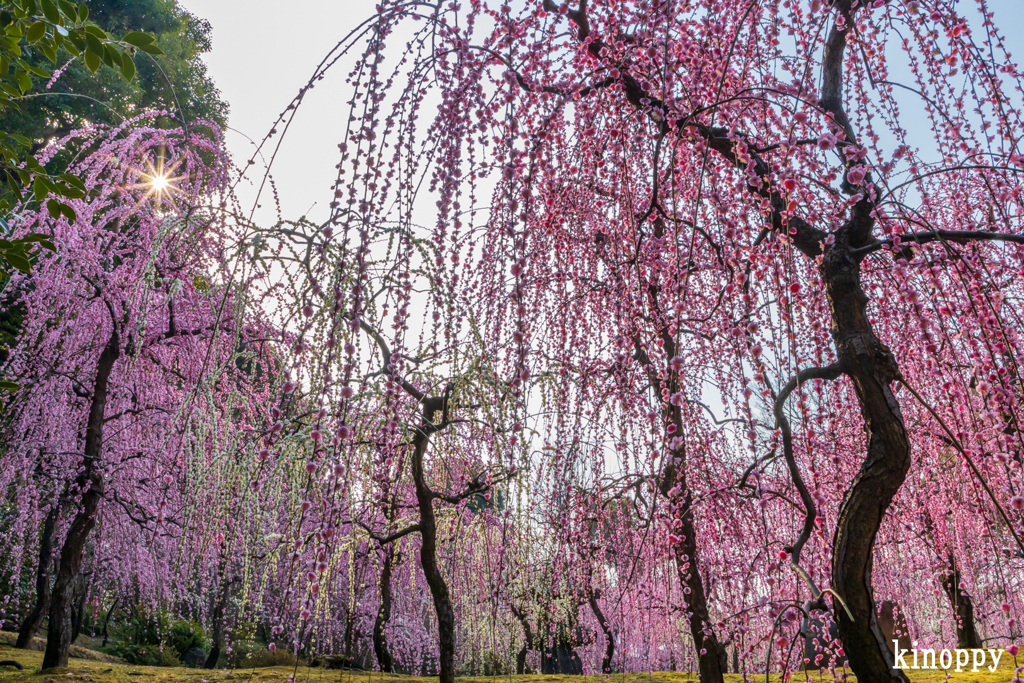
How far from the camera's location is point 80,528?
4625 millimetres

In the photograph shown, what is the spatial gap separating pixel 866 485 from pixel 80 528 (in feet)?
16.8

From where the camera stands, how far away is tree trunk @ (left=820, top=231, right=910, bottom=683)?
8.21ft

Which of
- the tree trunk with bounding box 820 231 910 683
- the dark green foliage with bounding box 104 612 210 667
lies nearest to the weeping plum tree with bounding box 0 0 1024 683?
the tree trunk with bounding box 820 231 910 683

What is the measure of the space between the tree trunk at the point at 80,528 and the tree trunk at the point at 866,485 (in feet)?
16.1

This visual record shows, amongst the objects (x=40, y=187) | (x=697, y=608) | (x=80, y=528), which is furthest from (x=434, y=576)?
(x=40, y=187)

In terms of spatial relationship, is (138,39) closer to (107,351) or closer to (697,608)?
(107,351)

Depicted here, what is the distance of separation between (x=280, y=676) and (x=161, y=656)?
229 inches

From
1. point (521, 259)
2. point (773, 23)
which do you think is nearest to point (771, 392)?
point (521, 259)

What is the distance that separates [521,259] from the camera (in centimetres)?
201

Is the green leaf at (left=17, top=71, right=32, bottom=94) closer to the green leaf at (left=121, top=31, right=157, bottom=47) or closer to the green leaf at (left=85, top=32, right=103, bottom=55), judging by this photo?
the green leaf at (left=85, top=32, right=103, bottom=55)

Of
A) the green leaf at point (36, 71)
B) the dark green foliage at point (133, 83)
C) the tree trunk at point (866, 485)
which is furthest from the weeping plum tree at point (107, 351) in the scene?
the dark green foliage at point (133, 83)

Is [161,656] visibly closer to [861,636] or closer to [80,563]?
[80,563]

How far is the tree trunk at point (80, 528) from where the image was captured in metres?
4.42

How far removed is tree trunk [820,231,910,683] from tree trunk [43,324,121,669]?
193 inches
